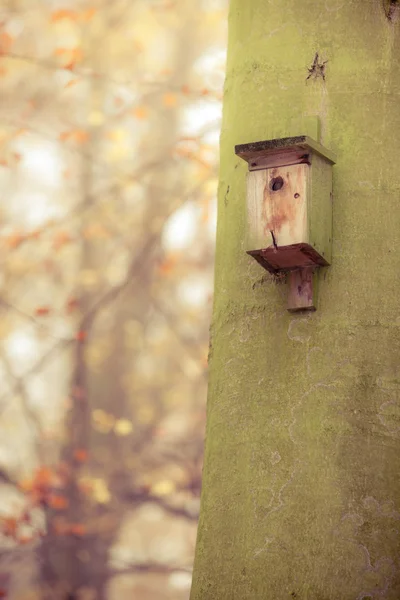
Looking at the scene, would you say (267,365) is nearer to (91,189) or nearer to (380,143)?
(380,143)

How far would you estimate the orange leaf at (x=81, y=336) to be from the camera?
8.55 metres

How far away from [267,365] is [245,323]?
0.46ft

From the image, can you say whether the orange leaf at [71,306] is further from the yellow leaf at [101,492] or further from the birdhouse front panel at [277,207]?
the birdhouse front panel at [277,207]

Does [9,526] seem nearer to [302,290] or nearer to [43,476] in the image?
[43,476]

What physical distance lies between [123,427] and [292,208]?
6.60 m

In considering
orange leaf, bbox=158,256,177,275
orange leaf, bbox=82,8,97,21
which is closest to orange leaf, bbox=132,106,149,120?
orange leaf, bbox=82,8,97,21

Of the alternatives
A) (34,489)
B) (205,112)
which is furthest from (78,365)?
(205,112)

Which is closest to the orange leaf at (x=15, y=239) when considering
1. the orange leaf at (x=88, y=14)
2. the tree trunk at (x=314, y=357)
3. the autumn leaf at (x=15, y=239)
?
the autumn leaf at (x=15, y=239)

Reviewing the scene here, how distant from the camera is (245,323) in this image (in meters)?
2.15

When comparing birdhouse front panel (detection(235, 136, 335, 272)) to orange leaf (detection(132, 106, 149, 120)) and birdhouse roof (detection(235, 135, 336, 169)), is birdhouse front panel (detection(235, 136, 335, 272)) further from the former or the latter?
orange leaf (detection(132, 106, 149, 120))

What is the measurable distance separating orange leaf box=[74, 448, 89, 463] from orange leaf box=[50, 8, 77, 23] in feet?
16.0

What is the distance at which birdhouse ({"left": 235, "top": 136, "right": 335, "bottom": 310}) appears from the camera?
6.71 ft

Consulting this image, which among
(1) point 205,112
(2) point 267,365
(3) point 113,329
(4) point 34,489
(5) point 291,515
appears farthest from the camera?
(1) point 205,112

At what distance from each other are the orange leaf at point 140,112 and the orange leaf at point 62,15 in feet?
4.47
